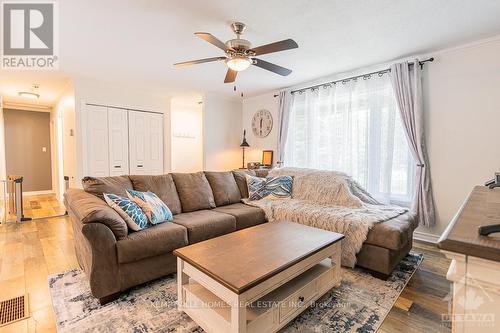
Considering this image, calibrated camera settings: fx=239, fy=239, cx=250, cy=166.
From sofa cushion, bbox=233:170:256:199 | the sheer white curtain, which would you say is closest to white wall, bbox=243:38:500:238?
the sheer white curtain

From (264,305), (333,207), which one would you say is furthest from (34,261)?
(333,207)

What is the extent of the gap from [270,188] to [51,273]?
102 inches

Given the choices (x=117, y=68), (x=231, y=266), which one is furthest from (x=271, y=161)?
(x=231, y=266)

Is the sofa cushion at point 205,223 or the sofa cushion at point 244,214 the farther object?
the sofa cushion at point 244,214

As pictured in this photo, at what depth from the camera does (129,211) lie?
6.79ft

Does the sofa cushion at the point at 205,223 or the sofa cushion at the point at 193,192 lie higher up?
the sofa cushion at the point at 193,192

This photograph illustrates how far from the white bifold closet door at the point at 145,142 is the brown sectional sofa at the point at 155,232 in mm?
2057

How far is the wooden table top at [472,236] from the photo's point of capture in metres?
0.55

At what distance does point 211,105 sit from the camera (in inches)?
204

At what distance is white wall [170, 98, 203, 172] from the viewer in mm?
6165

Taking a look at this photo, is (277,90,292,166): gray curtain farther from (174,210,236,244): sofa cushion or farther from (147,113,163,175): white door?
(147,113,163,175): white door

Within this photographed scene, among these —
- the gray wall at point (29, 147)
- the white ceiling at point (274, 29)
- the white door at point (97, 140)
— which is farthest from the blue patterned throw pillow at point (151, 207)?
the gray wall at point (29, 147)

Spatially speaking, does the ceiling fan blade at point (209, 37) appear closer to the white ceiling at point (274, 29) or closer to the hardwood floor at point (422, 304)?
the white ceiling at point (274, 29)

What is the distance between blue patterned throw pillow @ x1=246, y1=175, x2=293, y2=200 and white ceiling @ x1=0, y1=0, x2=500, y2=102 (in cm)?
168
